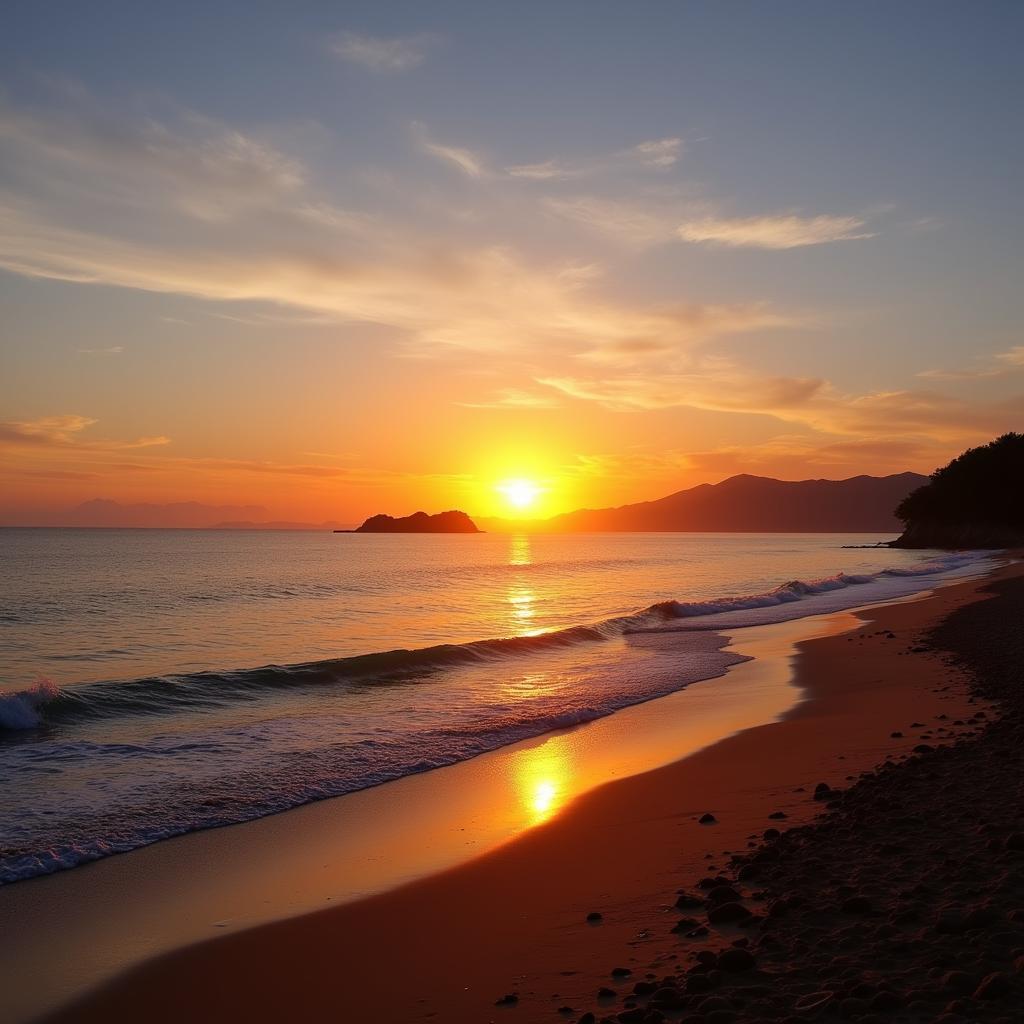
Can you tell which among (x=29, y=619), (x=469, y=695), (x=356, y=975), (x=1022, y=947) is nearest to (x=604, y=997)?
(x=356, y=975)

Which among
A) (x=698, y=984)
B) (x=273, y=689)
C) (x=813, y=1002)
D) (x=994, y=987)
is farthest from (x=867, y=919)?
(x=273, y=689)

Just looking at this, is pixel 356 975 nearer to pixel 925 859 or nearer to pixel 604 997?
pixel 604 997

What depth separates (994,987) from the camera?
13.5 feet

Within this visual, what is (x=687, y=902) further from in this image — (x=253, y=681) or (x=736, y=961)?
(x=253, y=681)

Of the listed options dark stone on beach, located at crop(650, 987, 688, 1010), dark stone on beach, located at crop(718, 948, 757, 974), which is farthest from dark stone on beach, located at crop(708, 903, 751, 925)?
dark stone on beach, located at crop(650, 987, 688, 1010)

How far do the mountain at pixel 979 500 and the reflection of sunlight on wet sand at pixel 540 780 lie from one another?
12028 centimetres

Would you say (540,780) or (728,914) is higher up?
(728,914)

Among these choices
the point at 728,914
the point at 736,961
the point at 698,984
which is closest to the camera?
the point at 698,984

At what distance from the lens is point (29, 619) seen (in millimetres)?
33250

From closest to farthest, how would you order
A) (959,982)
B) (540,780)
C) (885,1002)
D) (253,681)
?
(885,1002), (959,982), (540,780), (253,681)

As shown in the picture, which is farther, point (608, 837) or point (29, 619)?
point (29, 619)

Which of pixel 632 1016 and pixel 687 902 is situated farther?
pixel 687 902

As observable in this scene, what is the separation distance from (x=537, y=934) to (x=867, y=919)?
7.13 ft

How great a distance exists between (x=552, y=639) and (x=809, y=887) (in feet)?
67.6
